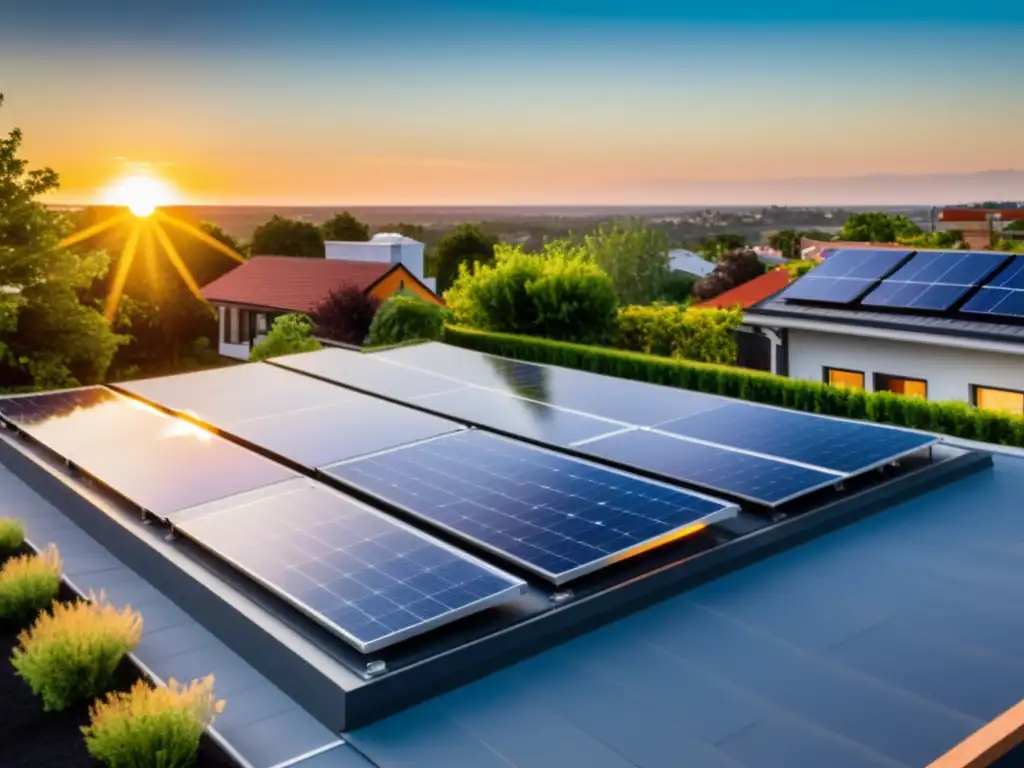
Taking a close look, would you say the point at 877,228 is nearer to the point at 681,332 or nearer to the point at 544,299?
the point at 681,332

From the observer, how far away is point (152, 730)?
6844mm

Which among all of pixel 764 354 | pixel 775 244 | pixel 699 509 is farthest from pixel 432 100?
pixel 775 244

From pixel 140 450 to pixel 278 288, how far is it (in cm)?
4290

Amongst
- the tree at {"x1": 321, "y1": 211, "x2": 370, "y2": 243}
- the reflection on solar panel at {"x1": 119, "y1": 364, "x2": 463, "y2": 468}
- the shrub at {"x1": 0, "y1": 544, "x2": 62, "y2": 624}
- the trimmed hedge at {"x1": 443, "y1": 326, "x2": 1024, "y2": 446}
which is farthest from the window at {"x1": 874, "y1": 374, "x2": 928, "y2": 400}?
the tree at {"x1": 321, "y1": 211, "x2": 370, "y2": 243}

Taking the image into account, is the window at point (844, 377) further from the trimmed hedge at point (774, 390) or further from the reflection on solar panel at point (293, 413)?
the reflection on solar panel at point (293, 413)

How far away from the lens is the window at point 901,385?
77.4ft

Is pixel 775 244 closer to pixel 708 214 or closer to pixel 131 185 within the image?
pixel 708 214

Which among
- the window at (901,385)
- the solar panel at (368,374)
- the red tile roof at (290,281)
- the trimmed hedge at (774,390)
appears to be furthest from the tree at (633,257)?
the solar panel at (368,374)

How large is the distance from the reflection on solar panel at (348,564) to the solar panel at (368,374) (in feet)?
19.2

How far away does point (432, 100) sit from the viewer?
2309 inches

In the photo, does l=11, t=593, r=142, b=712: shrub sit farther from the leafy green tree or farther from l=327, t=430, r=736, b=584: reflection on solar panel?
the leafy green tree

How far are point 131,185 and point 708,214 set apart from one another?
12175 centimetres

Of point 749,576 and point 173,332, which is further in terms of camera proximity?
point 173,332

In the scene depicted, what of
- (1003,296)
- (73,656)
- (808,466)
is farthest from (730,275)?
(73,656)
